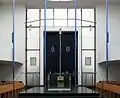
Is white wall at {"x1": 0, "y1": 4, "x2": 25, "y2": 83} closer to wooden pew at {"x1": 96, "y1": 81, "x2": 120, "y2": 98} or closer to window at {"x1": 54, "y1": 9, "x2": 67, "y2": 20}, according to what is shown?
window at {"x1": 54, "y1": 9, "x2": 67, "y2": 20}

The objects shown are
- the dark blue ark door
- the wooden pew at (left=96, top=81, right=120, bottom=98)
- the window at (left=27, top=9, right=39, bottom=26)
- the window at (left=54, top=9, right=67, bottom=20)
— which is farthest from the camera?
the window at (left=54, top=9, right=67, bottom=20)

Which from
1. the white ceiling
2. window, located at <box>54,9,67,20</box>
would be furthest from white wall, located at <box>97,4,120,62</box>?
window, located at <box>54,9,67,20</box>

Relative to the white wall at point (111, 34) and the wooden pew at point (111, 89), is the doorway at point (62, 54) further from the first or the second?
the wooden pew at point (111, 89)

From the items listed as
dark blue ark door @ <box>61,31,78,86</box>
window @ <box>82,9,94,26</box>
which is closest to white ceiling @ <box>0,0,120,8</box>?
window @ <box>82,9,94,26</box>

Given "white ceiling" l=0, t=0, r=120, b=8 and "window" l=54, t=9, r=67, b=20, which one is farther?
"window" l=54, t=9, r=67, b=20

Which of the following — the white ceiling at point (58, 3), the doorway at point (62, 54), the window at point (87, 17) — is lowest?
the doorway at point (62, 54)

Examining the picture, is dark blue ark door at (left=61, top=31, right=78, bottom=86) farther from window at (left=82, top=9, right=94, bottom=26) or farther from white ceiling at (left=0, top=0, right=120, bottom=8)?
white ceiling at (left=0, top=0, right=120, bottom=8)

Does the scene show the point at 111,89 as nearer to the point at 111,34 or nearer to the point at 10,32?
the point at 111,34

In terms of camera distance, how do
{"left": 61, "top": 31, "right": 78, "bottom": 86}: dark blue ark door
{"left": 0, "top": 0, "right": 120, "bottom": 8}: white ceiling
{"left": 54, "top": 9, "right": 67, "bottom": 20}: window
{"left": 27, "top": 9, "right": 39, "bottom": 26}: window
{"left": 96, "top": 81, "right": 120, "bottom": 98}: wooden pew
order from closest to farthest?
{"left": 96, "top": 81, "right": 120, "bottom": 98}: wooden pew → {"left": 61, "top": 31, "right": 78, "bottom": 86}: dark blue ark door → {"left": 0, "top": 0, "right": 120, "bottom": 8}: white ceiling → {"left": 27, "top": 9, "right": 39, "bottom": 26}: window → {"left": 54, "top": 9, "right": 67, "bottom": 20}: window

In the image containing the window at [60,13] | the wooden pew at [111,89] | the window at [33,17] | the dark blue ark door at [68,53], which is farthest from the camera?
the window at [60,13]

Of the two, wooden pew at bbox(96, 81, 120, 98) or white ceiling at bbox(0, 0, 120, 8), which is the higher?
white ceiling at bbox(0, 0, 120, 8)

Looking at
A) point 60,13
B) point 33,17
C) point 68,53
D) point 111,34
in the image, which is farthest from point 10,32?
point 111,34

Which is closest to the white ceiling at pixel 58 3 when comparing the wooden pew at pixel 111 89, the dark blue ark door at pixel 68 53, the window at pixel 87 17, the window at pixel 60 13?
the window at pixel 60 13

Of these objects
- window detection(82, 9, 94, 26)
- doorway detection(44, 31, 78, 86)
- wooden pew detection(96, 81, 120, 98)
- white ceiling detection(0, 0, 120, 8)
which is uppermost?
white ceiling detection(0, 0, 120, 8)
